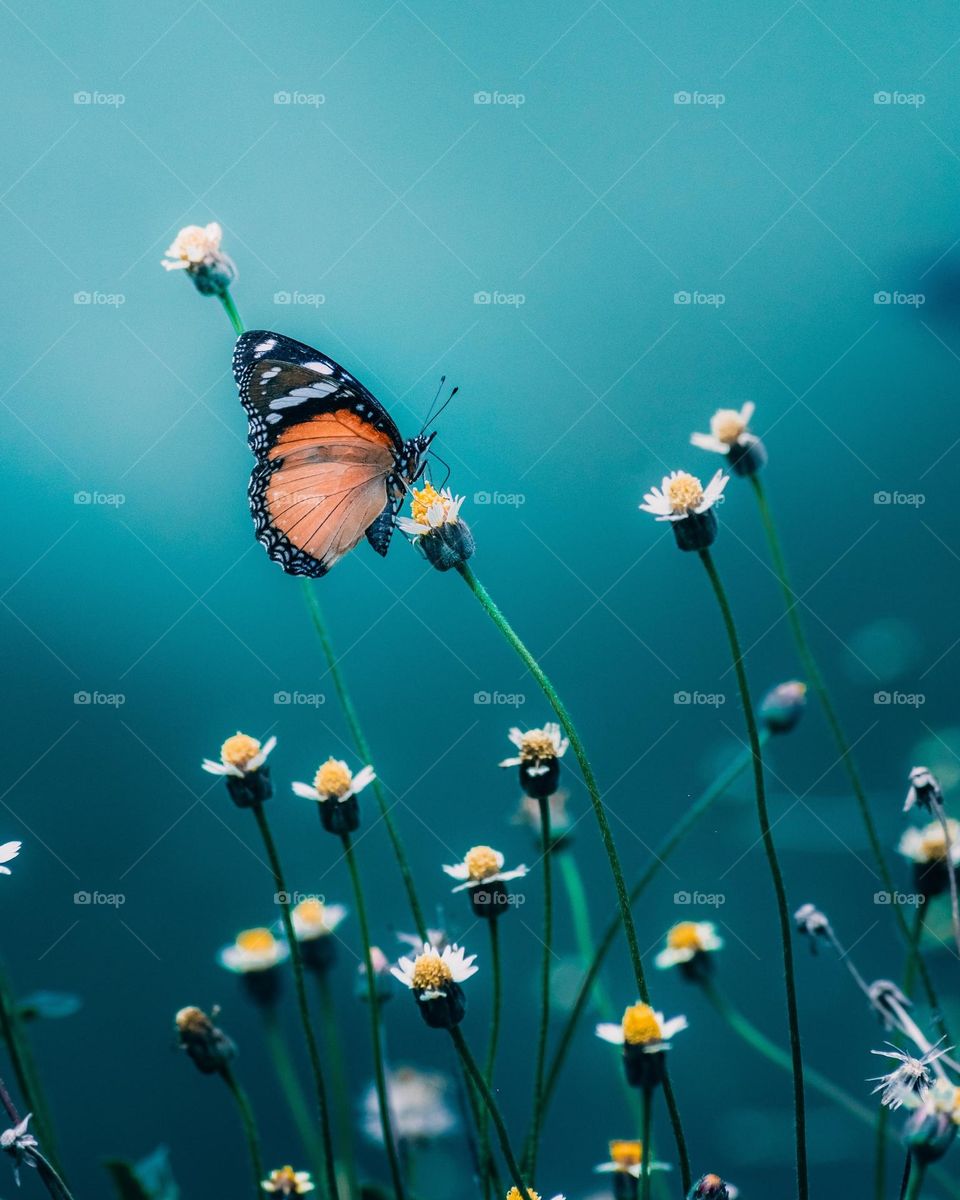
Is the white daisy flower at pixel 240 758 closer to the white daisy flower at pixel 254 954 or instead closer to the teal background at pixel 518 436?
the white daisy flower at pixel 254 954

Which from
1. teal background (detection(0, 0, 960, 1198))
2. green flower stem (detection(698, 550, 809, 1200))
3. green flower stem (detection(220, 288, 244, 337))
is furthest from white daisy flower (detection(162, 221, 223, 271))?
green flower stem (detection(698, 550, 809, 1200))

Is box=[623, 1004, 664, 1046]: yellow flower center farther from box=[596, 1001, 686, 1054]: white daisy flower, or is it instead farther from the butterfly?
the butterfly

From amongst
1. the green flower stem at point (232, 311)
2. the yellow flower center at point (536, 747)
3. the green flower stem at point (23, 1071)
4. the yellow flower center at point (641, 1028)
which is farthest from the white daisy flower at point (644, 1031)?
the green flower stem at point (232, 311)

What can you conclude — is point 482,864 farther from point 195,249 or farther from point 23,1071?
point 195,249

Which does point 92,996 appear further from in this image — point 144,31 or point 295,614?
point 144,31

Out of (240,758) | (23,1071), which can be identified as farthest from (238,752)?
(23,1071)
